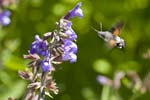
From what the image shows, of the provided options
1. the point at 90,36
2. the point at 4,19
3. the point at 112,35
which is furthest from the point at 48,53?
the point at 90,36

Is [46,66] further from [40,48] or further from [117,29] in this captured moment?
[117,29]

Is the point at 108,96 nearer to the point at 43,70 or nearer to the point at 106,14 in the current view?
the point at 106,14

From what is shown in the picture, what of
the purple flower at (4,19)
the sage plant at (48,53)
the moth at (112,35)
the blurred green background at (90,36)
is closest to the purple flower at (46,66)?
the sage plant at (48,53)

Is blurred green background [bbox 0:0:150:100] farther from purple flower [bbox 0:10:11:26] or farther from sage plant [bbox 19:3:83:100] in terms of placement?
sage plant [bbox 19:3:83:100]

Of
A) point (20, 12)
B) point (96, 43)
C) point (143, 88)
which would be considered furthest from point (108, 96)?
point (20, 12)

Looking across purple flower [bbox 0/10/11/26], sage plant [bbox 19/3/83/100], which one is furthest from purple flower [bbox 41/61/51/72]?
purple flower [bbox 0/10/11/26]
